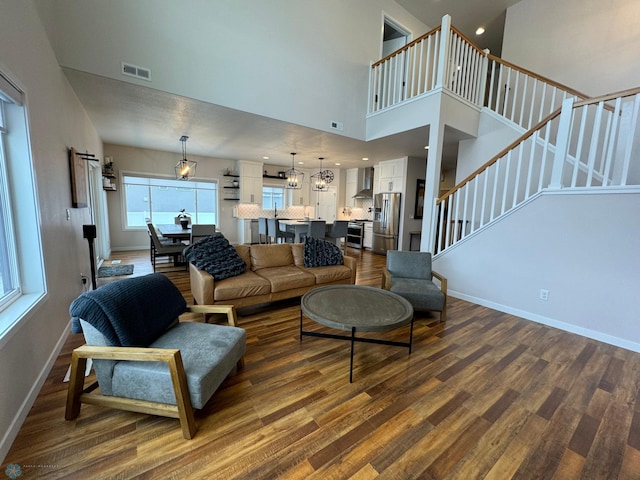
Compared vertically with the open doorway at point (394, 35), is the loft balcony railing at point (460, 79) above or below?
below

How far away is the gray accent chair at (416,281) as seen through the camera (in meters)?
3.10

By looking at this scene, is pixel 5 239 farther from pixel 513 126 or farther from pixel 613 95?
pixel 513 126

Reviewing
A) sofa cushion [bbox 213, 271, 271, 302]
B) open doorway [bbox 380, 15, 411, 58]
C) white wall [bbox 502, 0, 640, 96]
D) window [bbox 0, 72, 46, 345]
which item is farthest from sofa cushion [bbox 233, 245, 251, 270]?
white wall [bbox 502, 0, 640, 96]

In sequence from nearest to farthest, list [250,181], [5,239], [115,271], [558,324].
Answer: [5,239] < [558,324] < [115,271] < [250,181]

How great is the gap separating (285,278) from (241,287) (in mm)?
561

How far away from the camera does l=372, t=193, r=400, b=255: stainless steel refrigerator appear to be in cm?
704

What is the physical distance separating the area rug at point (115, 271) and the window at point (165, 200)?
2.41 metres

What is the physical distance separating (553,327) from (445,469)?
272 centimetres

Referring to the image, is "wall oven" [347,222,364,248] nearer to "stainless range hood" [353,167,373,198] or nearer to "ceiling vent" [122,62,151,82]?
"stainless range hood" [353,167,373,198]

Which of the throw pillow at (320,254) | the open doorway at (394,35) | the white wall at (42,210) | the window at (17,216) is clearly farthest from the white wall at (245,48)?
the throw pillow at (320,254)

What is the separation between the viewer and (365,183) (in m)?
8.72

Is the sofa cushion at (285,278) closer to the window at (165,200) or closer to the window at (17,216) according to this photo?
the window at (17,216)

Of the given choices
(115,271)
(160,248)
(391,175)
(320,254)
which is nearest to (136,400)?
(320,254)

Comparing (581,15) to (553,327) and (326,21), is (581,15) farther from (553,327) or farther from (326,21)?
(553,327)
